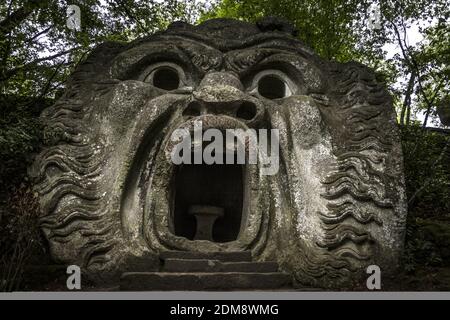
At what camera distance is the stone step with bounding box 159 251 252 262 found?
15.4 feet

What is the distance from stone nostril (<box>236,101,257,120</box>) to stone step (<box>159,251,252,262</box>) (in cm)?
180

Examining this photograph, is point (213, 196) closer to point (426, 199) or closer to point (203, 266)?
point (203, 266)

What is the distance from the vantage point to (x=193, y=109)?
5676 mm

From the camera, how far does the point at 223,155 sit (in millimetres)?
5402

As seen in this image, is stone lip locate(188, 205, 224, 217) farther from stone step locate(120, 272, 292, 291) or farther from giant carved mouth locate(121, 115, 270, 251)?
stone step locate(120, 272, 292, 291)

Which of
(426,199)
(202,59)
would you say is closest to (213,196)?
(202,59)

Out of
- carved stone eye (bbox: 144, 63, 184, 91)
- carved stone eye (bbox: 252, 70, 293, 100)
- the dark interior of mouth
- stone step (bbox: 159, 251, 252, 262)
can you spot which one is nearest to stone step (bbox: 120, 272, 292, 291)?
stone step (bbox: 159, 251, 252, 262)

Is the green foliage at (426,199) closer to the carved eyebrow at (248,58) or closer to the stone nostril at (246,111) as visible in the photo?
the stone nostril at (246,111)

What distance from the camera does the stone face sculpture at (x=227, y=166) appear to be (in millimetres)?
4805

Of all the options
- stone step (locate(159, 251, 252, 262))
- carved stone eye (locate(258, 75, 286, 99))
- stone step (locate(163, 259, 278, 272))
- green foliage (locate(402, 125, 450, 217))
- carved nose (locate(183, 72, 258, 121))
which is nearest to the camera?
stone step (locate(163, 259, 278, 272))

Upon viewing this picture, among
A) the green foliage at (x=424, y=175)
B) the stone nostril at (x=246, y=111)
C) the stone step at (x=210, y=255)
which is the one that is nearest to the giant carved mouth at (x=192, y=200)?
the stone step at (x=210, y=255)

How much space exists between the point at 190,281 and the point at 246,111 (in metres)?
2.35

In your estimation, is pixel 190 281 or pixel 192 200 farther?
pixel 192 200

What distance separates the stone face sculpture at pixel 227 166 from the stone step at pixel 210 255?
0.11m
